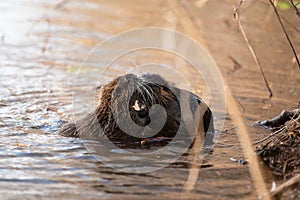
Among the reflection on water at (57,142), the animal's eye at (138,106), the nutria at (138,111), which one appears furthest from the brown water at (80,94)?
the animal's eye at (138,106)

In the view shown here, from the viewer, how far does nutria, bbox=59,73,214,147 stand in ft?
14.8

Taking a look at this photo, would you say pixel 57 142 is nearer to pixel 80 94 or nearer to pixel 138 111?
pixel 138 111

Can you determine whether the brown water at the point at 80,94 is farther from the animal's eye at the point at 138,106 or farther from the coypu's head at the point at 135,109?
the animal's eye at the point at 138,106

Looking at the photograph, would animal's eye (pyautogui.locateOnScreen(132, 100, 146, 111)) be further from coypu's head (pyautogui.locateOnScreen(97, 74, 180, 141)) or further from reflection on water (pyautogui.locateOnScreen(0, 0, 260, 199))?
reflection on water (pyautogui.locateOnScreen(0, 0, 260, 199))

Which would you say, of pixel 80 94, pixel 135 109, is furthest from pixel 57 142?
pixel 80 94

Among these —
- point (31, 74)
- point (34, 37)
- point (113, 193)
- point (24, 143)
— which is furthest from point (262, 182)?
point (34, 37)

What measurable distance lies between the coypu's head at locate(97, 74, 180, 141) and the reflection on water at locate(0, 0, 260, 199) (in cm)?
24

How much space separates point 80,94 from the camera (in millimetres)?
6246

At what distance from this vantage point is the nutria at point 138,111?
14.8ft

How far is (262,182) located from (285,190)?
263 mm

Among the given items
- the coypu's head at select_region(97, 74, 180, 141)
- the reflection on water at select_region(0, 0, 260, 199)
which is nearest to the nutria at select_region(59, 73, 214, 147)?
the coypu's head at select_region(97, 74, 180, 141)

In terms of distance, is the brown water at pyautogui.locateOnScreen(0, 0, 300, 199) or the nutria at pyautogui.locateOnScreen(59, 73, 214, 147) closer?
the brown water at pyautogui.locateOnScreen(0, 0, 300, 199)

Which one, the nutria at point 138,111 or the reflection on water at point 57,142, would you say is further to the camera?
the nutria at point 138,111

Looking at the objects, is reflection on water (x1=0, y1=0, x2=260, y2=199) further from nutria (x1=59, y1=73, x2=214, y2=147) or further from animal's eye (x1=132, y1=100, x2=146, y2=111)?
animal's eye (x1=132, y1=100, x2=146, y2=111)
